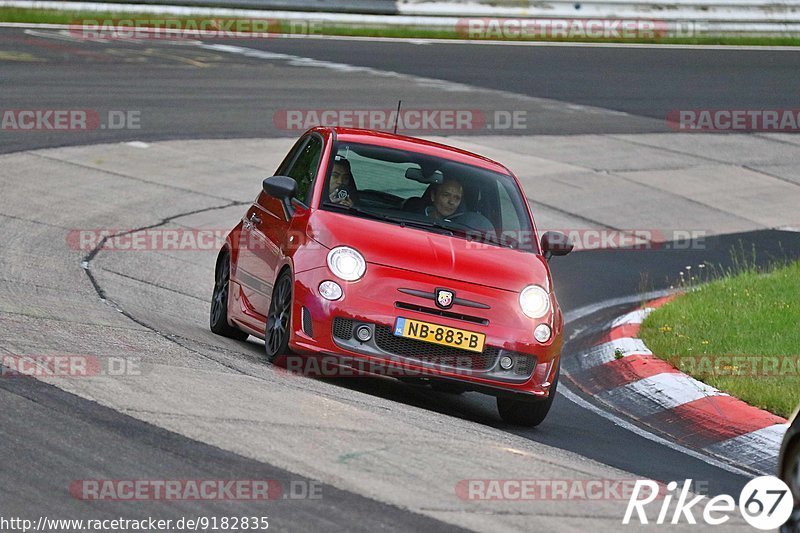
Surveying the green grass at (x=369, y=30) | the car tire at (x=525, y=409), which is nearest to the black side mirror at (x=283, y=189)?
the car tire at (x=525, y=409)

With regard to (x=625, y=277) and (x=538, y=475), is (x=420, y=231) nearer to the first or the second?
(x=538, y=475)

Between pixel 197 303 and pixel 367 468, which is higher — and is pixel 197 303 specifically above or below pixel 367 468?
below

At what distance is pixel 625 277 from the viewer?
47.3 feet

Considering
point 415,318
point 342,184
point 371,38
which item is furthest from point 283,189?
point 371,38

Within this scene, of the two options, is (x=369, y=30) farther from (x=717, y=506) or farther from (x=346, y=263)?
(x=717, y=506)

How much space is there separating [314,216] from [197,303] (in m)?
3.27

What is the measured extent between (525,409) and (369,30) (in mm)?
21499

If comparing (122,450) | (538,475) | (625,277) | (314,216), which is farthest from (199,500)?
(625,277)

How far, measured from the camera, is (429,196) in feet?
30.5

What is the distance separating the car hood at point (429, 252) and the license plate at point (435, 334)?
13.0 inches

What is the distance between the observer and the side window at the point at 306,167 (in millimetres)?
9406

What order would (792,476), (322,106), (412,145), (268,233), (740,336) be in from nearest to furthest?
(792,476)
(268,233)
(412,145)
(740,336)
(322,106)

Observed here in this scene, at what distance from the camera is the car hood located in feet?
27.5

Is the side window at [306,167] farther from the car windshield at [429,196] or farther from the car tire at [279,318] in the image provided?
the car tire at [279,318]
